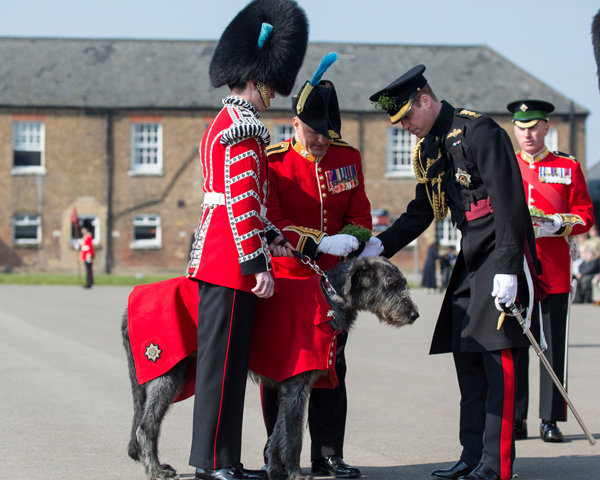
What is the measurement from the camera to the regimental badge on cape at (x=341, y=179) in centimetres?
505

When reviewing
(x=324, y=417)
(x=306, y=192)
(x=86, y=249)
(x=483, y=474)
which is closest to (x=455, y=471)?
(x=483, y=474)

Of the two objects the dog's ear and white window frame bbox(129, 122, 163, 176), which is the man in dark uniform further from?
white window frame bbox(129, 122, 163, 176)

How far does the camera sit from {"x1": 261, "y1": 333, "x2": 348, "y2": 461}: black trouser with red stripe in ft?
15.7

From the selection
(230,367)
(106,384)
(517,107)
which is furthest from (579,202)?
(106,384)

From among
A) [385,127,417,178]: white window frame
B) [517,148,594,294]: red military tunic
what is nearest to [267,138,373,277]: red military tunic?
[517,148,594,294]: red military tunic

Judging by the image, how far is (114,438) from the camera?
559cm

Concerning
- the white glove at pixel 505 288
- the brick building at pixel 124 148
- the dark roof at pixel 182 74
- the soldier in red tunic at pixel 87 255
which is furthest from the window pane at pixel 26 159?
the white glove at pixel 505 288

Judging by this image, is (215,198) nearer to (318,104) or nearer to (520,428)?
(318,104)

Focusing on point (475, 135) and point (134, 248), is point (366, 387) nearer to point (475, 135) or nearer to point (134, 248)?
point (475, 135)

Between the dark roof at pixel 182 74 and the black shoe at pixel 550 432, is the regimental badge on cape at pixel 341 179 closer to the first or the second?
the black shoe at pixel 550 432

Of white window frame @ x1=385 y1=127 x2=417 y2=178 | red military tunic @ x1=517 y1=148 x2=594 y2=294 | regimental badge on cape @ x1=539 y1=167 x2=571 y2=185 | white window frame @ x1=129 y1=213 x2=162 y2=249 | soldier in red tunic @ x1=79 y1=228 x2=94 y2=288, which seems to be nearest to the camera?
red military tunic @ x1=517 y1=148 x2=594 y2=294

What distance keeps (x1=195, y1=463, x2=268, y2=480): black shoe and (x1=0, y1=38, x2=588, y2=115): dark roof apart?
30.5m

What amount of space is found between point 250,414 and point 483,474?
2.67 metres

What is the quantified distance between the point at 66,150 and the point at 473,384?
3237 cm
